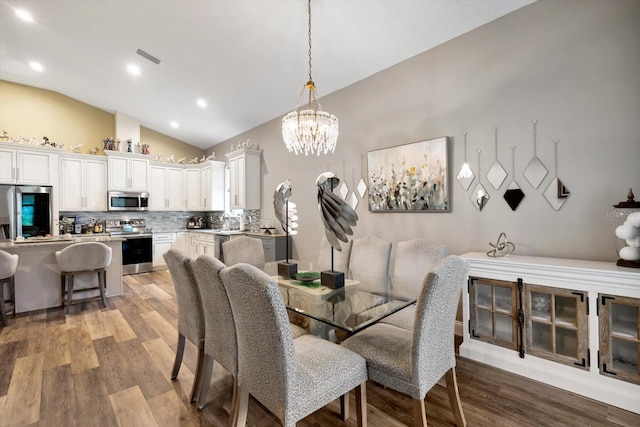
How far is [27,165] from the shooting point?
518cm

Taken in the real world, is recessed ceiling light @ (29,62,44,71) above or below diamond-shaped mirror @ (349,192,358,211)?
above

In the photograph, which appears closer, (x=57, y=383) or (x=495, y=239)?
(x=57, y=383)

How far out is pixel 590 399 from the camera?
201cm

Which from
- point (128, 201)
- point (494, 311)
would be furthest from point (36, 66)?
point (494, 311)

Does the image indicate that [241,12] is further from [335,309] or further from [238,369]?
[238,369]

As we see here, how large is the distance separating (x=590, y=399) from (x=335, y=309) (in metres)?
1.87

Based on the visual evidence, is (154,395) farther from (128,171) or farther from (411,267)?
(128,171)

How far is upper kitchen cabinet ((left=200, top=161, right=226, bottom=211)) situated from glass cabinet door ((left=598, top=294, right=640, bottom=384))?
6435mm

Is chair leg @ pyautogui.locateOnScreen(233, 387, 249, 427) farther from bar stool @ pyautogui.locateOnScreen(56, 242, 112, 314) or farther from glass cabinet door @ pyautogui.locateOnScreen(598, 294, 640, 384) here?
bar stool @ pyautogui.locateOnScreen(56, 242, 112, 314)

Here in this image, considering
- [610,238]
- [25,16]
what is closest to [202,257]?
[610,238]

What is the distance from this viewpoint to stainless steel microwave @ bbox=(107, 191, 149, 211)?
19.9 feet

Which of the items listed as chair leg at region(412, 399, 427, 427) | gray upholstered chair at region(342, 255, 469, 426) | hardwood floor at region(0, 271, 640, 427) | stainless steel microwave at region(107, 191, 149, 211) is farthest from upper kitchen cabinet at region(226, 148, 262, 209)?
chair leg at region(412, 399, 427, 427)

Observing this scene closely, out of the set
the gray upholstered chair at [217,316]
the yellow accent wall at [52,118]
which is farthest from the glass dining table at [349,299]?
the yellow accent wall at [52,118]

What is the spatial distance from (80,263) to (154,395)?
260 cm
